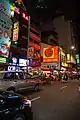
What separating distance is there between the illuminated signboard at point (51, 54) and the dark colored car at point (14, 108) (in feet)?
172

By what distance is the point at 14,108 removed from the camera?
6.14 meters

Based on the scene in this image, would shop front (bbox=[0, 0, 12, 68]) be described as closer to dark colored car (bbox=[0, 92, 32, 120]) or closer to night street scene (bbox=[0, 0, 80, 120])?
night street scene (bbox=[0, 0, 80, 120])

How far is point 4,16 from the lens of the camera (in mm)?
31625

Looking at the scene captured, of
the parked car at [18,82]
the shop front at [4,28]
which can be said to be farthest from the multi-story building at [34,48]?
the parked car at [18,82]

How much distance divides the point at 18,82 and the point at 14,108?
10.6 m

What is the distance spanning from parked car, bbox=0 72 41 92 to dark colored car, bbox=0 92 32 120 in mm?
7931

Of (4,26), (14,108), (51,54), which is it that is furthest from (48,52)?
(14,108)

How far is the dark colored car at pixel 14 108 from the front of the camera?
5770 mm

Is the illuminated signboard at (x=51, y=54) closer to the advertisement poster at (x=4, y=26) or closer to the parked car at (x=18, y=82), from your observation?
the advertisement poster at (x=4, y=26)

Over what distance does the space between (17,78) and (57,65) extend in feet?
147

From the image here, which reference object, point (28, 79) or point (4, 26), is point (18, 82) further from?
point (4, 26)

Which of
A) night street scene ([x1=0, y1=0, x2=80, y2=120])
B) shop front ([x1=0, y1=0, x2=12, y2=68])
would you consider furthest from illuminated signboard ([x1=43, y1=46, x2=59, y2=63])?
shop front ([x1=0, y1=0, x2=12, y2=68])

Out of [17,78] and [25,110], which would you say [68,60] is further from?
[25,110]

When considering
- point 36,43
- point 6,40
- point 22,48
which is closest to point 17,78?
point 6,40
